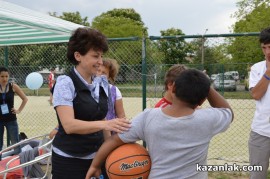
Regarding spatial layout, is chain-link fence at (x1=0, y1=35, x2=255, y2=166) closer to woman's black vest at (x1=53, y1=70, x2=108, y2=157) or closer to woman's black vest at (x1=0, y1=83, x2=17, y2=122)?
woman's black vest at (x1=0, y1=83, x2=17, y2=122)

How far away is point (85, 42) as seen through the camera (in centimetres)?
251

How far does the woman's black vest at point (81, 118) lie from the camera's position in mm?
2482

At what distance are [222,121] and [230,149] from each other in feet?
19.4

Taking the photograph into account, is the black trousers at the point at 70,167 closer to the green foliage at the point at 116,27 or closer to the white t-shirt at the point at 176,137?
the white t-shirt at the point at 176,137

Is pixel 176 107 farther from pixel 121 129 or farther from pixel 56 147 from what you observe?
pixel 56 147

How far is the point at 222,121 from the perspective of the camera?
2172 mm

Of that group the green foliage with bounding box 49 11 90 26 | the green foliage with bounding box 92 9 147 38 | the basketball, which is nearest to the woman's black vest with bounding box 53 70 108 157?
the basketball

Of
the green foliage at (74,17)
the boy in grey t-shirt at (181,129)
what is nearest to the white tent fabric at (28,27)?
the boy in grey t-shirt at (181,129)

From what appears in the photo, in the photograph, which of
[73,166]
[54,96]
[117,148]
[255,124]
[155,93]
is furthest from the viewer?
[155,93]

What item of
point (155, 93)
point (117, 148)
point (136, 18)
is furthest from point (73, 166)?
point (136, 18)

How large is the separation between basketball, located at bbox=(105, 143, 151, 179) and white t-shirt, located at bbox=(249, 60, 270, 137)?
1.54 m

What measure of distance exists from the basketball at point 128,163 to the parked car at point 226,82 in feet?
28.4

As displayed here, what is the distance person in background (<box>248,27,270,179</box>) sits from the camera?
3232mm

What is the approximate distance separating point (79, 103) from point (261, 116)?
1.78 meters
